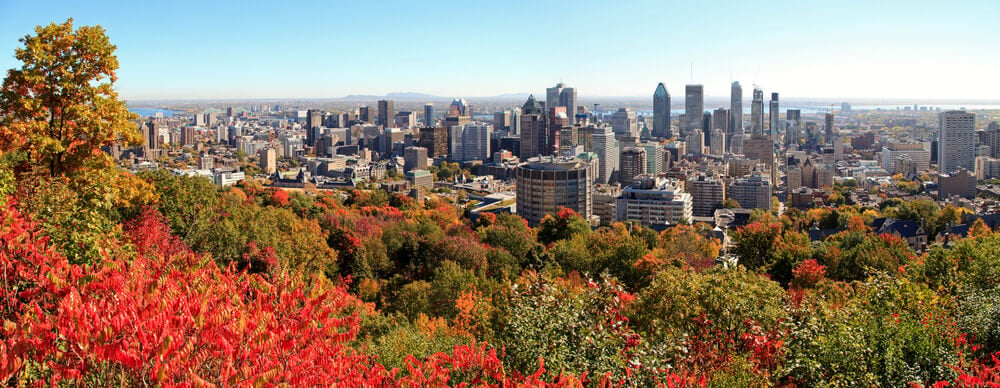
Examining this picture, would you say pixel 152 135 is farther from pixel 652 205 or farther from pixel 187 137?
pixel 652 205

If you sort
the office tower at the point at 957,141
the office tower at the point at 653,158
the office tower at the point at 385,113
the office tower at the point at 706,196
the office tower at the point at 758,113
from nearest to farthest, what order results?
the office tower at the point at 706,196
the office tower at the point at 957,141
the office tower at the point at 653,158
the office tower at the point at 758,113
the office tower at the point at 385,113

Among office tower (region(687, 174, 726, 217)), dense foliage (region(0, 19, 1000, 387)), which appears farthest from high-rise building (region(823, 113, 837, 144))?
dense foliage (region(0, 19, 1000, 387))

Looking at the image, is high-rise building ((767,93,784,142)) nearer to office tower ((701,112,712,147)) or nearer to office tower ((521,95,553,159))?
office tower ((701,112,712,147))

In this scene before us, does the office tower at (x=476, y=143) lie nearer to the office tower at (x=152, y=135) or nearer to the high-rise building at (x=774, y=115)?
the office tower at (x=152, y=135)

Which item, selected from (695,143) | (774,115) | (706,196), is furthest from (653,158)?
(774,115)

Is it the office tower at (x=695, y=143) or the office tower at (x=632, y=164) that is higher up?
the office tower at (x=695, y=143)

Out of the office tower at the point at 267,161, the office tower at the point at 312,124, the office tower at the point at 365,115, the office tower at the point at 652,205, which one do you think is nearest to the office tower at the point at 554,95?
Result: the office tower at the point at 365,115
